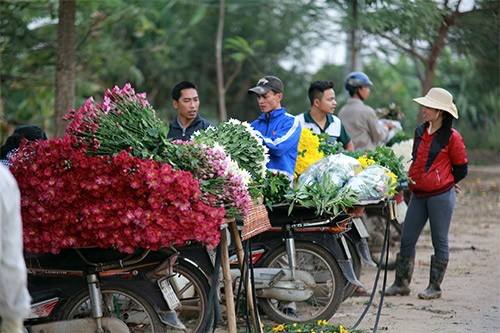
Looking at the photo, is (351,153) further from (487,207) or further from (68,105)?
(487,207)

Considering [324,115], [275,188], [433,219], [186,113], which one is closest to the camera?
[275,188]

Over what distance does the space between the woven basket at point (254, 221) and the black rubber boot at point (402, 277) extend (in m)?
2.78

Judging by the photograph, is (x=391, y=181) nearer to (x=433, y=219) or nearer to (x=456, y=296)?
(x=433, y=219)

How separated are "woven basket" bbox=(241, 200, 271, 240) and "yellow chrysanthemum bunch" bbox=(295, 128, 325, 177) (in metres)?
1.36

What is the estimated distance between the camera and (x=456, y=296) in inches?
361

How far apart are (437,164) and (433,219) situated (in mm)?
559

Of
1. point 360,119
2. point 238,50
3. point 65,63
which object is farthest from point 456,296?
point 238,50

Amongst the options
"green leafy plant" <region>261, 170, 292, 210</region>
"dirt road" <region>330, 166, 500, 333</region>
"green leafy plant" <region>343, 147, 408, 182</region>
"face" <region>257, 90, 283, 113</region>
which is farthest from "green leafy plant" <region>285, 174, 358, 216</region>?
"dirt road" <region>330, 166, 500, 333</region>

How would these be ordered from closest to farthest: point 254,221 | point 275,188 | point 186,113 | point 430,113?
point 254,221 → point 275,188 → point 186,113 → point 430,113

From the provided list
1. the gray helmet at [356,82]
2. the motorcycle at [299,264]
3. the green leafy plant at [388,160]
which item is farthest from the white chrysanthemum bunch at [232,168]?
the gray helmet at [356,82]

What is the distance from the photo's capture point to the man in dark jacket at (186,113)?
814 centimetres

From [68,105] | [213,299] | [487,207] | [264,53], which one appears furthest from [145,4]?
[213,299]

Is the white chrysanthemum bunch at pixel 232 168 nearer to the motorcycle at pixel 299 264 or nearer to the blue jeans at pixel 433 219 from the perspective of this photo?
Answer: the motorcycle at pixel 299 264

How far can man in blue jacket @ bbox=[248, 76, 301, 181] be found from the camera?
7559mm
